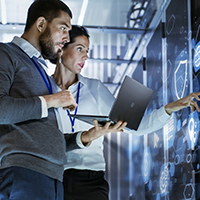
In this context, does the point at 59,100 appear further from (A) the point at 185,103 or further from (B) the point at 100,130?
(A) the point at 185,103

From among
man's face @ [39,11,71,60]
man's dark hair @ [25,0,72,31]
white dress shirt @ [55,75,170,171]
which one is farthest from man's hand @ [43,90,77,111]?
white dress shirt @ [55,75,170,171]

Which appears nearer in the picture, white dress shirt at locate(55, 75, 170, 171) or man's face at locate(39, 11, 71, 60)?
man's face at locate(39, 11, 71, 60)

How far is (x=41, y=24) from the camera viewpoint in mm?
1872

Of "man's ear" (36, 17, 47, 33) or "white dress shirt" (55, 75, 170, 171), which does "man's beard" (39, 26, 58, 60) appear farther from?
"white dress shirt" (55, 75, 170, 171)

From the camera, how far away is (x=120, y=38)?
542 cm

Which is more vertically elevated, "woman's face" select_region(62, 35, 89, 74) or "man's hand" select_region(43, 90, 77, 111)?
"woman's face" select_region(62, 35, 89, 74)

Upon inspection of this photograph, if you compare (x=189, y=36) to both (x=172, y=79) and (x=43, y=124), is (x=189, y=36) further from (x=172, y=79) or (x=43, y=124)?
(x=43, y=124)

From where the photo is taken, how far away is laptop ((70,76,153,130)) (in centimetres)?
183

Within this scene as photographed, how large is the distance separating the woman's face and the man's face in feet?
2.57

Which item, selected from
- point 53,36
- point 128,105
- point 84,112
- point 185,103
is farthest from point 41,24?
point 185,103

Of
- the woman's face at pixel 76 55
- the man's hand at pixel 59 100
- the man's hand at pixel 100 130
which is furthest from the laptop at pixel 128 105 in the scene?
the woman's face at pixel 76 55

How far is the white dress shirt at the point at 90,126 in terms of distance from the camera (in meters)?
2.29

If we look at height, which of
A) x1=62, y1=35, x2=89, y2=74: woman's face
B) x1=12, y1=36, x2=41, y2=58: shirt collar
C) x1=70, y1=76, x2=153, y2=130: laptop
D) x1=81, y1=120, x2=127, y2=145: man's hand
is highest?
x1=62, y1=35, x2=89, y2=74: woman's face

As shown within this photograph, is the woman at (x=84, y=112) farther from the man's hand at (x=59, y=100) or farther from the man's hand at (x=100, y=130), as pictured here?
the man's hand at (x=59, y=100)
